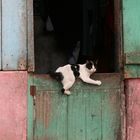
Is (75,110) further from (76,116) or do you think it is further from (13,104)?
(13,104)

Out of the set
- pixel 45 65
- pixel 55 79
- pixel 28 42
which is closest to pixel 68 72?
pixel 55 79

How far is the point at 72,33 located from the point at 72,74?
4.15ft

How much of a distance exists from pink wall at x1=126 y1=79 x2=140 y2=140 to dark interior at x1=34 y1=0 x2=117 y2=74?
0.58 meters

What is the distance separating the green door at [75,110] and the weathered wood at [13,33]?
A: 23 centimetres

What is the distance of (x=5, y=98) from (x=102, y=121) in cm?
102

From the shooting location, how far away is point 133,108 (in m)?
4.92

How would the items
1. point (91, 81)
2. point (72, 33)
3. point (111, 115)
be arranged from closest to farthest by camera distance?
point (91, 81)
point (111, 115)
point (72, 33)

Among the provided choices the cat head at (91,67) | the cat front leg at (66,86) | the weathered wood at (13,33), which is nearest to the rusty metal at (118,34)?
the cat head at (91,67)

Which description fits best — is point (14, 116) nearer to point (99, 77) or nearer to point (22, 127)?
point (22, 127)

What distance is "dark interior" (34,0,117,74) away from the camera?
5.56 m

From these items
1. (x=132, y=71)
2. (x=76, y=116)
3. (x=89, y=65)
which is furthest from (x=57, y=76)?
(x=132, y=71)

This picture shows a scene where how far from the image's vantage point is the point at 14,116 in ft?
15.5

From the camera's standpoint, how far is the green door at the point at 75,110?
4.83m

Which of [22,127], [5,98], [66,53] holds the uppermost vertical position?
[66,53]
